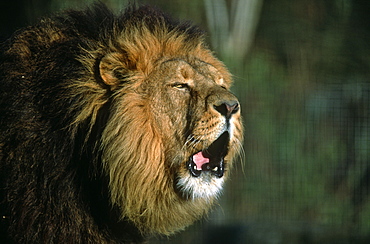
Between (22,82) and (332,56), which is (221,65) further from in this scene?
(332,56)

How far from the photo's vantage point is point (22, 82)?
2303 millimetres

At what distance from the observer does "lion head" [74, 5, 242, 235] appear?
88.3 inches

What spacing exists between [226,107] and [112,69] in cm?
49

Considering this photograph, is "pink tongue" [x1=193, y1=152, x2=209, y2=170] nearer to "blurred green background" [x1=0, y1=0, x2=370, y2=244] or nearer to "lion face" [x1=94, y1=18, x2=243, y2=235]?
"lion face" [x1=94, y1=18, x2=243, y2=235]

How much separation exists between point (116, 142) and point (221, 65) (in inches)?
27.7

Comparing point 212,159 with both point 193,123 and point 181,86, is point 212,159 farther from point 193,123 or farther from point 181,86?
point 181,86

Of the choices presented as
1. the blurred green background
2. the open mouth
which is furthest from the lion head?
the blurred green background

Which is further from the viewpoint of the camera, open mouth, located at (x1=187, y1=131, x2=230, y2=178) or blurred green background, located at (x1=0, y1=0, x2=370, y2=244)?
blurred green background, located at (x1=0, y1=0, x2=370, y2=244)

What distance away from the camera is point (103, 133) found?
2.24 m

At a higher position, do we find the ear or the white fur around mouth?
the ear

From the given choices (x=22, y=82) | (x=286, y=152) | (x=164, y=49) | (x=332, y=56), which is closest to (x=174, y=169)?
(x=164, y=49)

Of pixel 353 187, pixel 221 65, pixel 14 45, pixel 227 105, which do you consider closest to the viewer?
pixel 227 105

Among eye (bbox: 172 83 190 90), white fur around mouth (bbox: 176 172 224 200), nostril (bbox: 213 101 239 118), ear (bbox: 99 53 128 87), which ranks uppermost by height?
ear (bbox: 99 53 128 87)

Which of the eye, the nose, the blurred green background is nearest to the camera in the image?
the nose
